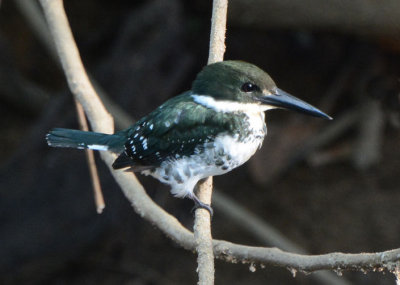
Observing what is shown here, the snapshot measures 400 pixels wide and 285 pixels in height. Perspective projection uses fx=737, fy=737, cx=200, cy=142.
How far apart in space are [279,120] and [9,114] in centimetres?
191

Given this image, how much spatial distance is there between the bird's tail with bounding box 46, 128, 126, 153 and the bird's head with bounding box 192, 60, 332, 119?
17.0 inches

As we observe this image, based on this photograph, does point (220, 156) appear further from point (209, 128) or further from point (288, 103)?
point (288, 103)

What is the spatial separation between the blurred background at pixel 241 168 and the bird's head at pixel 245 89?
1273 millimetres

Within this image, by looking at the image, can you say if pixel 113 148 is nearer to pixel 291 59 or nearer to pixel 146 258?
pixel 146 258

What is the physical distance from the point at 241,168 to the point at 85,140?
203 centimetres

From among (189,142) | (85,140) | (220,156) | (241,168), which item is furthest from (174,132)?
(241,168)

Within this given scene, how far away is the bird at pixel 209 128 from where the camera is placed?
221 centimetres

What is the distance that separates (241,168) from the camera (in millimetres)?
4477

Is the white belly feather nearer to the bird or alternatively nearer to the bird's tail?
the bird

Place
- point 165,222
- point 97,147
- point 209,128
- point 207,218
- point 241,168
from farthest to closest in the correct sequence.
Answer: point 241,168
point 97,147
point 209,128
point 165,222
point 207,218

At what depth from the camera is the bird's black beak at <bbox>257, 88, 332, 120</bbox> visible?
2.17 metres

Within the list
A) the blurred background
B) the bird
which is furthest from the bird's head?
the blurred background

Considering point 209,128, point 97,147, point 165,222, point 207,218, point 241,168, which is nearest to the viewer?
point 207,218

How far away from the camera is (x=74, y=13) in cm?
495
